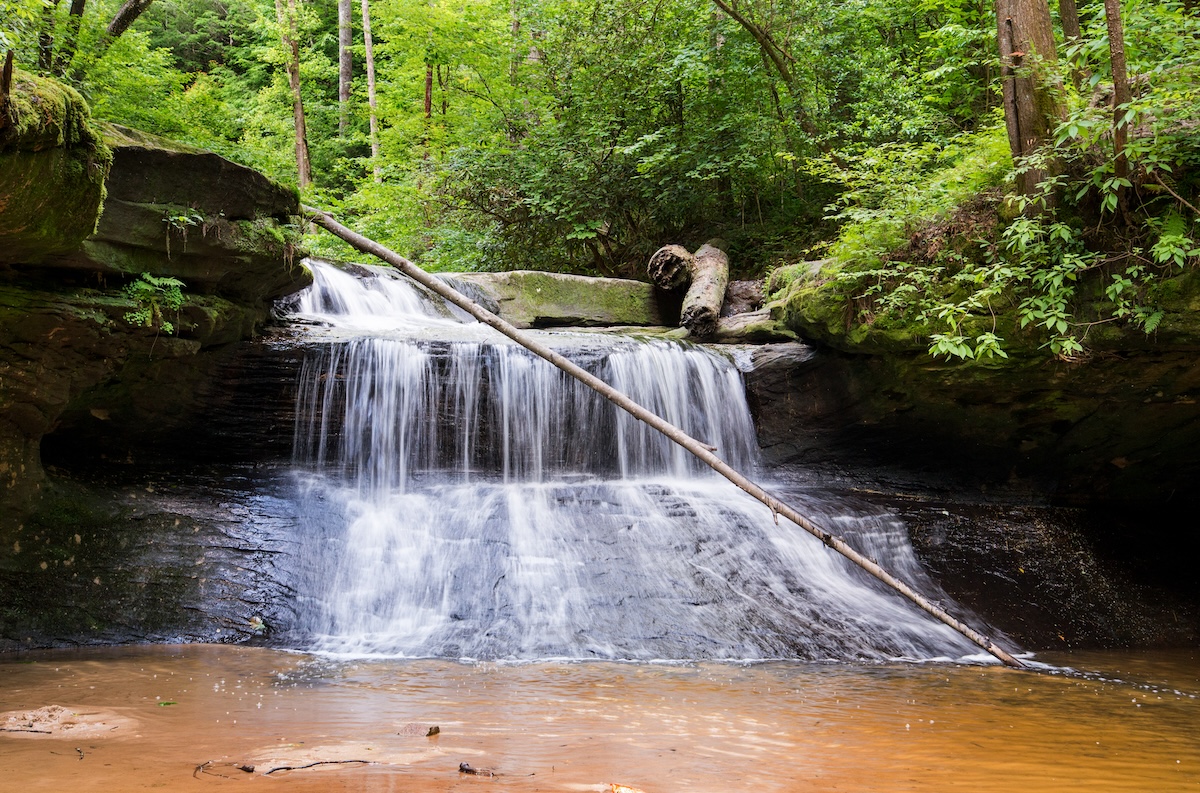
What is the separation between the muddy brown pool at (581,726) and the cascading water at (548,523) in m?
0.64

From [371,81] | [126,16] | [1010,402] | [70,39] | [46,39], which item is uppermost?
[371,81]

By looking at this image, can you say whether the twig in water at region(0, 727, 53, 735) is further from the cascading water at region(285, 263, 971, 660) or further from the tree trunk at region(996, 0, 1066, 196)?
the tree trunk at region(996, 0, 1066, 196)

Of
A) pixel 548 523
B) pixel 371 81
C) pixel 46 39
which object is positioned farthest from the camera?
pixel 371 81

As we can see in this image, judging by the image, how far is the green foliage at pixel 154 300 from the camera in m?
5.84

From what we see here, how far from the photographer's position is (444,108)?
62.3 ft

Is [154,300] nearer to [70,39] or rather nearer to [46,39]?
[46,39]

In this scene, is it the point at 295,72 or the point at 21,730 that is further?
the point at 295,72

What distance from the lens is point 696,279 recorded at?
11.1 m

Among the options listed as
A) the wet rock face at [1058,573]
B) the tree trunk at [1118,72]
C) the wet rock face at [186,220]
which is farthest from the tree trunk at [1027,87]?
the wet rock face at [186,220]

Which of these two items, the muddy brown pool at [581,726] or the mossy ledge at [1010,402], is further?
the mossy ledge at [1010,402]

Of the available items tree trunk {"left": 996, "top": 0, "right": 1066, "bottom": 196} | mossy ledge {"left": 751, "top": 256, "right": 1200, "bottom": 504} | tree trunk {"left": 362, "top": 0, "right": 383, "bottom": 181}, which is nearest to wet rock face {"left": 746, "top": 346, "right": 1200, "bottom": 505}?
mossy ledge {"left": 751, "top": 256, "right": 1200, "bottom": 504}


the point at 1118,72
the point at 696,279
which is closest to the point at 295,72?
the point at 696,279

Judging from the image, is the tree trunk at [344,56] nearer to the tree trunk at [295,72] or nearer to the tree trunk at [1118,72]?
the tree trunk at [295,72]

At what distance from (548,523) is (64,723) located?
13.7 feet
